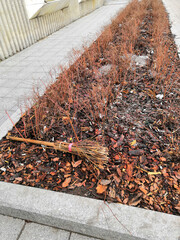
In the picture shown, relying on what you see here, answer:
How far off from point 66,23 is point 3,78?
634 cm

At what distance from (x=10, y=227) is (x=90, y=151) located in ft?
3.17

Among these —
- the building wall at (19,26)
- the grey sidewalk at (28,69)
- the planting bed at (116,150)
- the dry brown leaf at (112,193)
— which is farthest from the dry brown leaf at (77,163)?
the building wall at (19,26)

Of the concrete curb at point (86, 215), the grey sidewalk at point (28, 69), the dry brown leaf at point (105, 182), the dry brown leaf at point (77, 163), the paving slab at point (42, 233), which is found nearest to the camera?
the concrete curb at point (86, 215)

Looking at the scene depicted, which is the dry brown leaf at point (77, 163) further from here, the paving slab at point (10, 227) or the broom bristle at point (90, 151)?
the paving slab at point (10, 227)

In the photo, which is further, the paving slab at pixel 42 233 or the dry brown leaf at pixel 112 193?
the dry brown leaf at pixel 112 193

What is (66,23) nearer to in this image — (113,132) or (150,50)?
(150,50)

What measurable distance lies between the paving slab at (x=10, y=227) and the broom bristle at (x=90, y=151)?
2.52ft

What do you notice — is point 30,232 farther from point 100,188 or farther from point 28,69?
point 28,69

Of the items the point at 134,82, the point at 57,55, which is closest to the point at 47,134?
the point at 134,82

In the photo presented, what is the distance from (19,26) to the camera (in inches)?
216

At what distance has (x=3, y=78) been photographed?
13.1 ft

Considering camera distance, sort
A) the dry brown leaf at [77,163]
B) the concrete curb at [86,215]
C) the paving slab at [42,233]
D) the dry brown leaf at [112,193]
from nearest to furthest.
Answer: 1. the concrete curb at [86,215]
2. the paving slab at [42,233]
3. the dry brown leaf at [112,193]
4. the dry brown leaf at [77,163]

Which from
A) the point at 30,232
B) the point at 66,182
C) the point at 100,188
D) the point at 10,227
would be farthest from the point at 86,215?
the point at 10,227

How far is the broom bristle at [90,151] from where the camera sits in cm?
178
